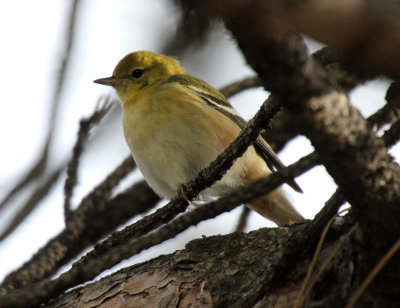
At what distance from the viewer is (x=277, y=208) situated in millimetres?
5281

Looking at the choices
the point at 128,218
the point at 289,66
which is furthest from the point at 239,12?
the point at 128,218

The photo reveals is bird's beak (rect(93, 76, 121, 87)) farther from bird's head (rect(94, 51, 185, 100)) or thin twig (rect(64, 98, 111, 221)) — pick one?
thin twig (rect(64, 98, 111, 221))

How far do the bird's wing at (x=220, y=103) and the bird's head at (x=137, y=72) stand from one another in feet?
1.31

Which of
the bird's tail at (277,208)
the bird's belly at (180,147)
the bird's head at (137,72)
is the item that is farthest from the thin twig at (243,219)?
the bird's head at (137,72)

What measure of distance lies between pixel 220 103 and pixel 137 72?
123cm

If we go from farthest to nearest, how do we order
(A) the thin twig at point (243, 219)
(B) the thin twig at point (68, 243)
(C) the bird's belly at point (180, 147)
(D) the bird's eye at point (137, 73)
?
(D) the bird's eye at point (137, 73)
(A) the thin twig at point (243, 219)
(C) the bird's belly at point (180, 147)
(B) the thin twig at point (68, 243)

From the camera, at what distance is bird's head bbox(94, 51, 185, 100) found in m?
6.28

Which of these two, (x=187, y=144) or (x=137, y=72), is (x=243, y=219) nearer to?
(x=187, y=144)

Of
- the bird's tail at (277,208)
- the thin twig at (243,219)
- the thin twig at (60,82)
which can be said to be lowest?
the bird's tail at (277,208)

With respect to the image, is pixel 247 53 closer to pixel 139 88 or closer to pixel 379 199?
pixel 379 199

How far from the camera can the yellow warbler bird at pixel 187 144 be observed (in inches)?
201

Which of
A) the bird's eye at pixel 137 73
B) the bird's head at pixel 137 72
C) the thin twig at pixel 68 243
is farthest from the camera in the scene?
the bird's eye at pixel 137 73

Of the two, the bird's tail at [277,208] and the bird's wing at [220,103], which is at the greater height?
the bird's wing at [220,103]

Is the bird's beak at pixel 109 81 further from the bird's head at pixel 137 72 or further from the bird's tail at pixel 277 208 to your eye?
the bird's tail at pixel 277 208
